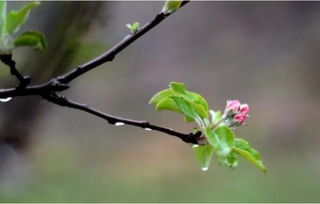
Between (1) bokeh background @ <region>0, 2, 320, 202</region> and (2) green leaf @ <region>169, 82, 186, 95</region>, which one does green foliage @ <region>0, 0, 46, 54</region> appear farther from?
(1) bokeh background @ <region>0, 2, 320, 202</region>

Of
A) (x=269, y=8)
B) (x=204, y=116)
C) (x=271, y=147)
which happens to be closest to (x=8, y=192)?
(x=204, y=116)

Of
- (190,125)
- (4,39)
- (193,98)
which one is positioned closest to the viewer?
(4,39)

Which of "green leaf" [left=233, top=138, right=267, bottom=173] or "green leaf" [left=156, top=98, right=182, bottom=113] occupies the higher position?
"green leaf" [left=156, top=98, right=182, bottom=113]

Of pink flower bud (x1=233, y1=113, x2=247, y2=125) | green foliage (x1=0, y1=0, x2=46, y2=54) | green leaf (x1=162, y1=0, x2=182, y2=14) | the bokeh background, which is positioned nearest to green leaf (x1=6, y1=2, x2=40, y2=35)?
green foliage (x1=0, y1=0, x2=46, y2=54)

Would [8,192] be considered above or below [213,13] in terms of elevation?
below

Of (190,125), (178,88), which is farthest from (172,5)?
(190,125)

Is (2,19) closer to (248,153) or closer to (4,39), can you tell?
(4,39)

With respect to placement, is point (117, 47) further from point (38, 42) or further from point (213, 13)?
point (213, 13)
